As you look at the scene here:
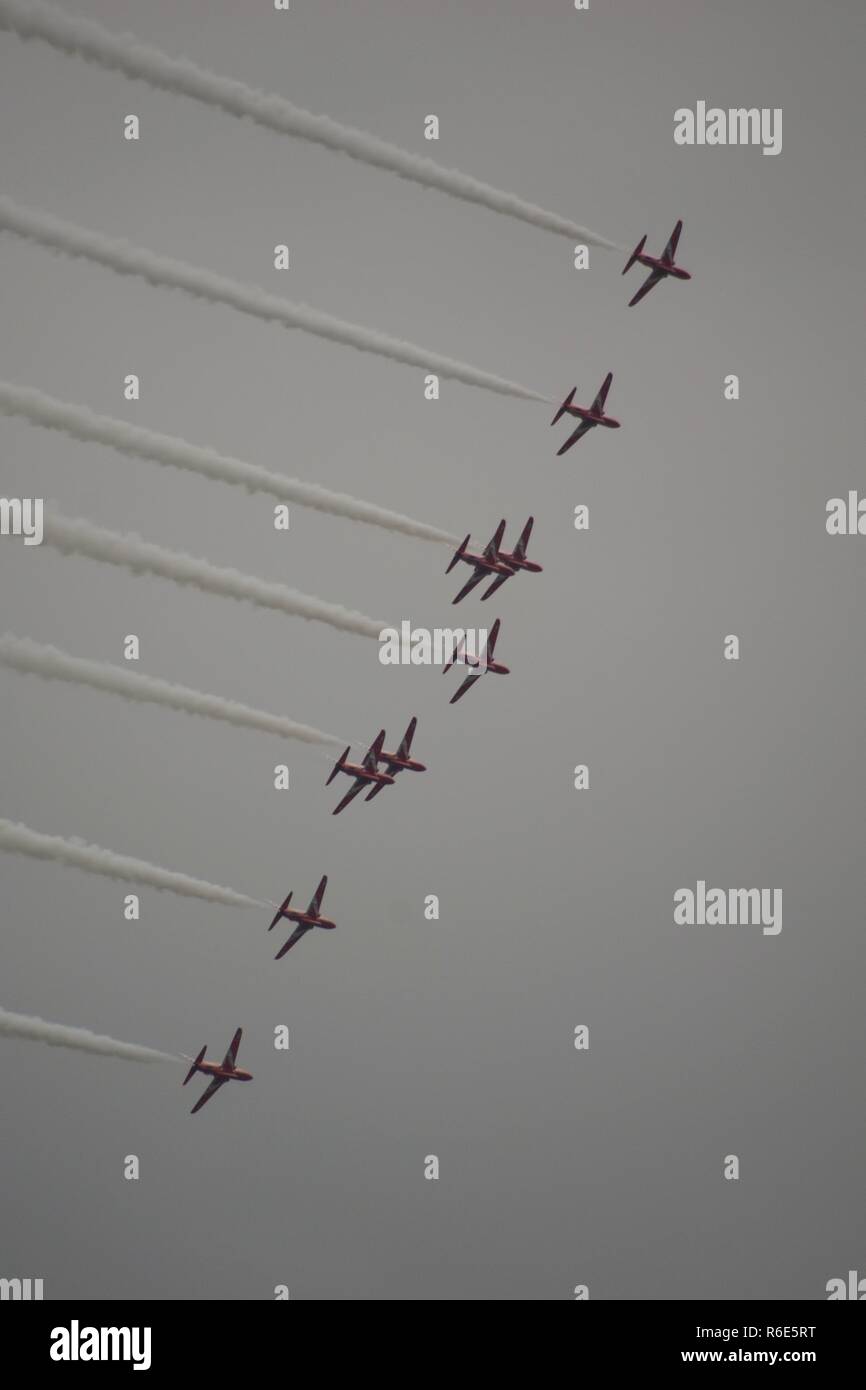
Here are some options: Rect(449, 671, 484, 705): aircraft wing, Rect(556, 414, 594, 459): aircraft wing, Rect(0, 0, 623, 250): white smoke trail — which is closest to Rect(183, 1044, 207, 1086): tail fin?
Rect(449, 671, 484, 705): aircraft wing

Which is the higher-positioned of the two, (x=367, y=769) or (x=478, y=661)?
(x=478, y=661)

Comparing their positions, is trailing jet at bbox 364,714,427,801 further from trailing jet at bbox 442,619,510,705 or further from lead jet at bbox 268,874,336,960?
lead jet at bbox 268,874,336,960

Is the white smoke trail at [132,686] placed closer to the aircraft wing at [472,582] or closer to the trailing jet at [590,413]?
the aircraft wing at [472,582]

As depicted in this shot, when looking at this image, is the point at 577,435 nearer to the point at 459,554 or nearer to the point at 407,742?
the point at 459,554

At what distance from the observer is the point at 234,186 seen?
3997 cm

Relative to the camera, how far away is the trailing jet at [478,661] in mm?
38625

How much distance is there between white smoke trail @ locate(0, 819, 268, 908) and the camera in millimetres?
31750

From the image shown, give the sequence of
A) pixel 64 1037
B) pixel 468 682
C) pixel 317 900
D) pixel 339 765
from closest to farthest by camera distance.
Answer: pixel 64 1037 → pixel 339 765 → pixel 317 900 → pixel 468 682

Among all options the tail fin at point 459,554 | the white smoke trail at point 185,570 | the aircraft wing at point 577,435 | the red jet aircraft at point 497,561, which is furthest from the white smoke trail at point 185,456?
the aircraft wing at point 577,435

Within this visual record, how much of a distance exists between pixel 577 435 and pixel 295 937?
11072 millimetres

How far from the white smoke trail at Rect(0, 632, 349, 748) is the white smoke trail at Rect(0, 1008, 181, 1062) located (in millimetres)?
5722

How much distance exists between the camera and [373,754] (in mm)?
38219

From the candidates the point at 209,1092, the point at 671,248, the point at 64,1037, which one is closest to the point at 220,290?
the point at 671,248

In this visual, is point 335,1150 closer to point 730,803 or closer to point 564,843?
point 564,843
